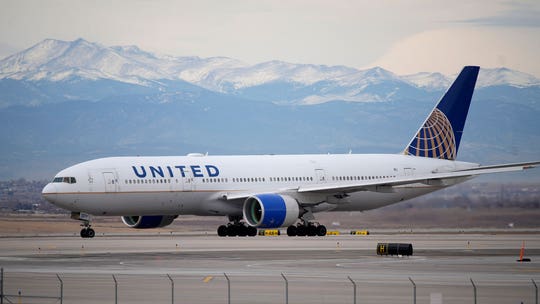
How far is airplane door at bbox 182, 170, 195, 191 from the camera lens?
63.8 m

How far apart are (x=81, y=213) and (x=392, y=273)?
2767cm

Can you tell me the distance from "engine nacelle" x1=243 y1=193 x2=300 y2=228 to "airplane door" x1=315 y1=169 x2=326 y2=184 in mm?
4495

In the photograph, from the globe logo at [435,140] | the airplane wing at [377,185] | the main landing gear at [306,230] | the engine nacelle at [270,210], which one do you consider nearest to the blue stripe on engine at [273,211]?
the engine nacelle at [270,210]

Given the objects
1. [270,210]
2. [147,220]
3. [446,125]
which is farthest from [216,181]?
[446,125]

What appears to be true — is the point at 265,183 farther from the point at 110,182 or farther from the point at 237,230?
the point at 110,182

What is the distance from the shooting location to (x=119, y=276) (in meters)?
37.6

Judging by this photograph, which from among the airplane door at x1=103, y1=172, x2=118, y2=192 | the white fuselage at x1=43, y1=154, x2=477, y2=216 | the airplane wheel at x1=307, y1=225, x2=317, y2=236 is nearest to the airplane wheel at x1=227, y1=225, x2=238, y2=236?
the white fuselage at x1=43, y1=154, x2=477, y2=216

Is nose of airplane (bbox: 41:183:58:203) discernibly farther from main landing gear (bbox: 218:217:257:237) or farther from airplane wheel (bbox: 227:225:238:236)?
airplane wheel (bbox: 227:225:238:236)

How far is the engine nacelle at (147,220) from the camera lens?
222 feet

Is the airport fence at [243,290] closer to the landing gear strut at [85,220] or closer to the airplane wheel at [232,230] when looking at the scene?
the landing gear strut at [85,220]

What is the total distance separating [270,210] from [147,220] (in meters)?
9.27

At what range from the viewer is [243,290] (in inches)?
1323

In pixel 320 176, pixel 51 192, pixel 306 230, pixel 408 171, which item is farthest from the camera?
pixel 408 171

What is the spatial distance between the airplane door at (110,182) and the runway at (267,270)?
284 cm
